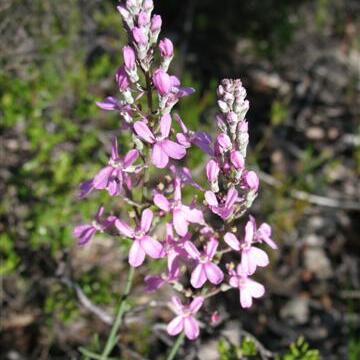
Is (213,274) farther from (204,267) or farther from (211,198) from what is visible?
(211,198)

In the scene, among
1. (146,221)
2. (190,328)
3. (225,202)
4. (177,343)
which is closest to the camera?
(225,202)

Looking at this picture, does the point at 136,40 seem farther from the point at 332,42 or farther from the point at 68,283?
the point at 332,42

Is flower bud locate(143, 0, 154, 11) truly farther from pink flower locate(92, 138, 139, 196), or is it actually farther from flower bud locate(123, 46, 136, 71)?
pink flower locate(92, 138, 139, 196)

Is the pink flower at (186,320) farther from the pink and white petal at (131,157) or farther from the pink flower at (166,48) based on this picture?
the pink flower at (166,48)

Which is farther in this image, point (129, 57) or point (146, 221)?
point (146, 221)

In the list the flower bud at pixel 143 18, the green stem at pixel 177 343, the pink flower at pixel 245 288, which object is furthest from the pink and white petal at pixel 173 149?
the green stem at pixel 177 343

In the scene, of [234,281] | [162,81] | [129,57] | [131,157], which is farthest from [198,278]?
[129,57]
